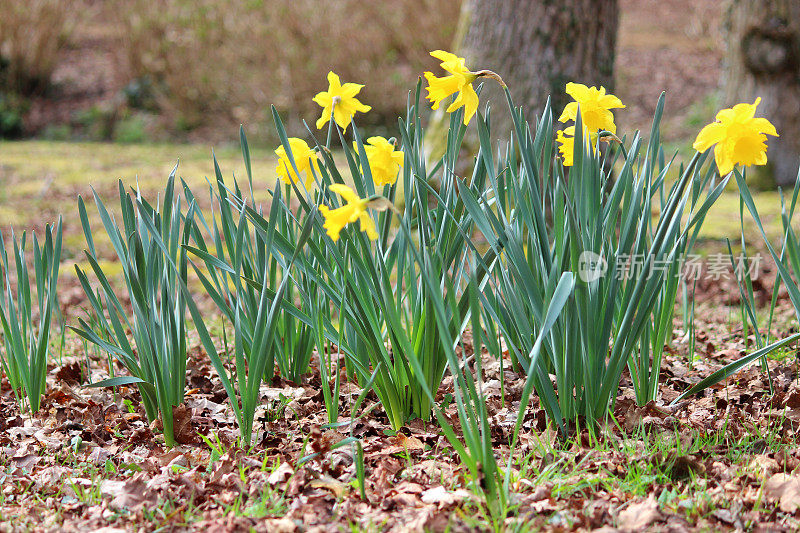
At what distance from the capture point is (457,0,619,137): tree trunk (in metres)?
3.92

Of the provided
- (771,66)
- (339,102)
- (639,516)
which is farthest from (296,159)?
(771,66)

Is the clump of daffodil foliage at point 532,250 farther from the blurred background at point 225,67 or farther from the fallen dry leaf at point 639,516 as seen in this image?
the blurred background at point 225,67

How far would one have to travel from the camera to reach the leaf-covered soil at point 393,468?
1.38 metres

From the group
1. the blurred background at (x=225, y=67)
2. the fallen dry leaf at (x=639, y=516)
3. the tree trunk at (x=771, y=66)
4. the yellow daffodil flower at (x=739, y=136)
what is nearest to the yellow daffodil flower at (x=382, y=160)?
the yellow daffodil flower at (x=739, y=136)

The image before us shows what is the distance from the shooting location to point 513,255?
1537 mm

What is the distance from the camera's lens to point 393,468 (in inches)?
62.2

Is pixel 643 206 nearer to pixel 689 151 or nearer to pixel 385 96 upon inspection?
pixel 689 151

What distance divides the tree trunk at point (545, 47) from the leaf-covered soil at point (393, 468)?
2.23 meters

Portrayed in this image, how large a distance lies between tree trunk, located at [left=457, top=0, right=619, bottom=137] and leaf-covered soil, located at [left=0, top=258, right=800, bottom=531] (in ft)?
7.31

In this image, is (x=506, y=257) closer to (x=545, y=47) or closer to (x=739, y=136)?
(x=739, y=136)

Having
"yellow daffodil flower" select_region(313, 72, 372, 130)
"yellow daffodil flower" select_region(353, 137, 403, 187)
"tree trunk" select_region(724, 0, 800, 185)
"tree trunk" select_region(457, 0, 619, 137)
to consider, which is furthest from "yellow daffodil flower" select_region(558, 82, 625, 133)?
"tree trunk" select_region(724, 0, 800, 185)

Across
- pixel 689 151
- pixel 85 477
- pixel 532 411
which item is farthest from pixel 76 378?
pixel 689 151

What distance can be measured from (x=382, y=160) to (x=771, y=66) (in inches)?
197

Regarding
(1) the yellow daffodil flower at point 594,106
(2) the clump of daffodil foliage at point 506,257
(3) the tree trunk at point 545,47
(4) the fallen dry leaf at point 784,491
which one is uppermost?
(3) the tree trunk at point 545,47
